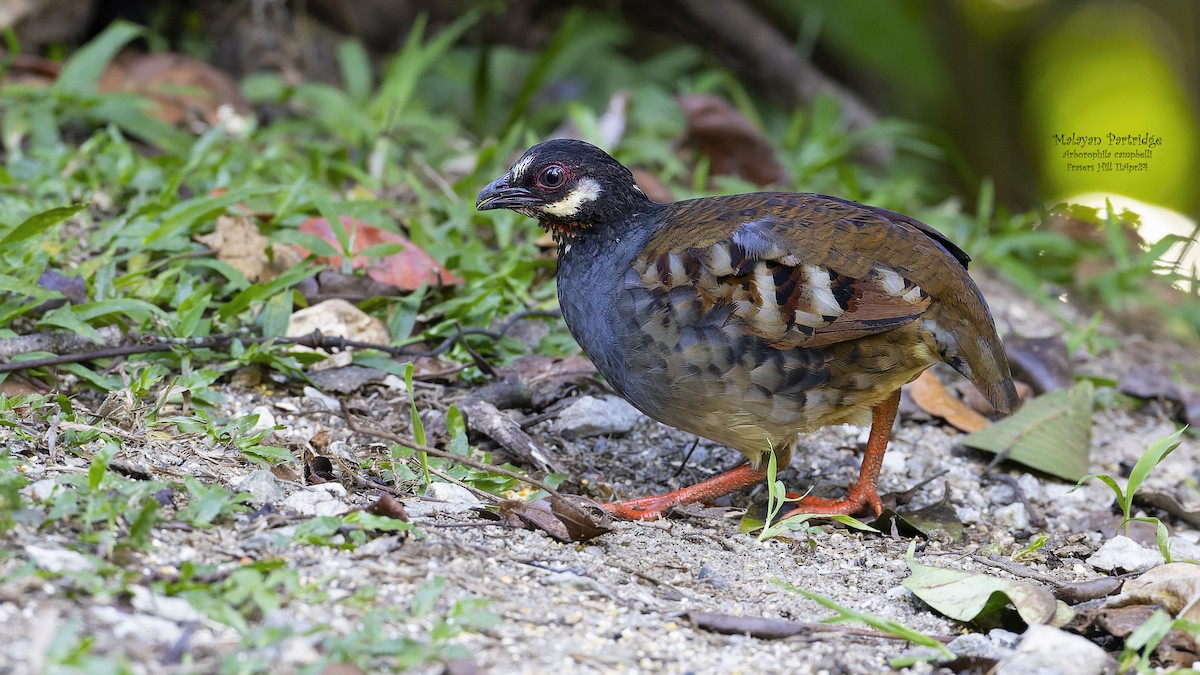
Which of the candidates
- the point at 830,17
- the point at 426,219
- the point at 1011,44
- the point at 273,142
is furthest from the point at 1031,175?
the point at 273,142

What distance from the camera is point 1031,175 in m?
8.35

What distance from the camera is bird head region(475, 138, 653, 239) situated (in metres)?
4.19

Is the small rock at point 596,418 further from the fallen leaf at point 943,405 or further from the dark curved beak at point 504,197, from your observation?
the fallen leaf at point 943,405

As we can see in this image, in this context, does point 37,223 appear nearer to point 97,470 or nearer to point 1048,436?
point 97,470

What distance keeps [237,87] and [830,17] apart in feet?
13.5

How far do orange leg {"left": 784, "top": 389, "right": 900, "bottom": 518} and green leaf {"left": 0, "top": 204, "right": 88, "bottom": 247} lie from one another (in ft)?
9.32

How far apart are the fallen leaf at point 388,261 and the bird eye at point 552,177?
0.82 metres

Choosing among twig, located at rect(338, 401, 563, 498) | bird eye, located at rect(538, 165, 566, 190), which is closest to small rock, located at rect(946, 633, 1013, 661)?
twig, located at rect(338, 401, 563, 498)

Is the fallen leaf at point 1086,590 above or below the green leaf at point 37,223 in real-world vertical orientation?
below

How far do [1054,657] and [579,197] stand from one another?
2.27m

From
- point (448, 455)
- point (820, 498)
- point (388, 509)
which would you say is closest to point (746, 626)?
point (388, 509)

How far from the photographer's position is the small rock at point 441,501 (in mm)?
3334

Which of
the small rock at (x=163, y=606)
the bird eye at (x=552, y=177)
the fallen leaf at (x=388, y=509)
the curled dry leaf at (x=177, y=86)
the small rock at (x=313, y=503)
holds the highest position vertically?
the bird eye at (x=552, y=177)

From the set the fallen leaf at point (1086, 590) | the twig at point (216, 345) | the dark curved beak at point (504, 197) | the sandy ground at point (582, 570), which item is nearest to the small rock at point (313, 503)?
the sandy ground at point (582, 570)
